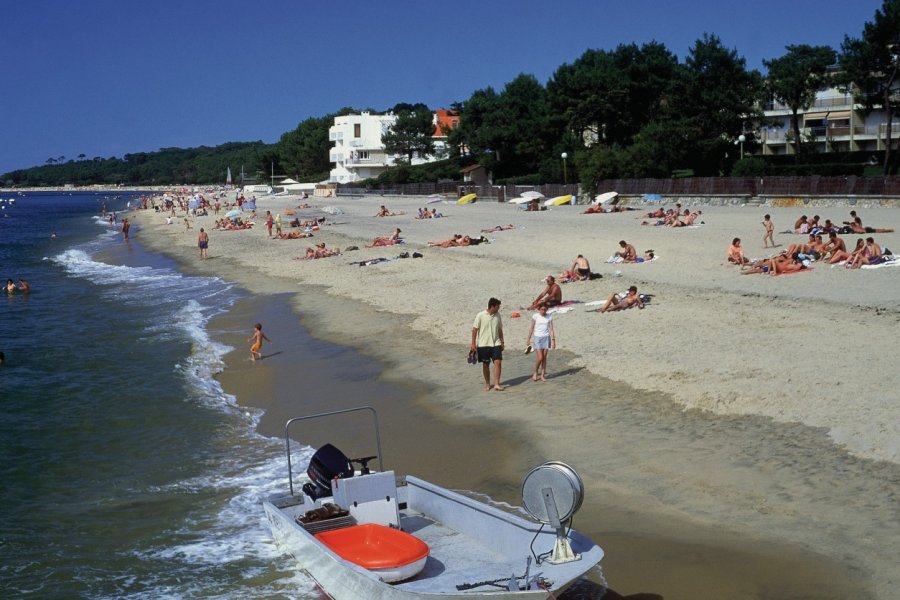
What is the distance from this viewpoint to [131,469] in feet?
38.5

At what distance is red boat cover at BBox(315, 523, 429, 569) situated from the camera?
7.40 meters

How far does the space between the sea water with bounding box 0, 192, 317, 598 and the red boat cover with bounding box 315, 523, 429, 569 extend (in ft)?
1.94

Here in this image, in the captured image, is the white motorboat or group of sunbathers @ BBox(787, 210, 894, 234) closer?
the white motorboat

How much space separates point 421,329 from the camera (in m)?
19.1

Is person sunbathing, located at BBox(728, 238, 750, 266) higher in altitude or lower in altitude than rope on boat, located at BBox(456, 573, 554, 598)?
higher

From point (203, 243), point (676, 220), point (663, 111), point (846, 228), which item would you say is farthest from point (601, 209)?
A: point (203, 243)

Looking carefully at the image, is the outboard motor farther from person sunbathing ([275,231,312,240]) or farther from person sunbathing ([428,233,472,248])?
person sunbathing ([275,231,312,240])

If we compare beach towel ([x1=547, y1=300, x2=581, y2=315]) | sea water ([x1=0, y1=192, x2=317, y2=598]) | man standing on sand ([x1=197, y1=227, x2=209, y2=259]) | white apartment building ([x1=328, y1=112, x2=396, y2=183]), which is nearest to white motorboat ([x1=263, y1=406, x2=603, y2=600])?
sea water ([x1=0, y1=192, x2=317, y2=598])

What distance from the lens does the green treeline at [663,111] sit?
168 feet

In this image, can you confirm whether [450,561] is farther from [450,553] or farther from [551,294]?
[551,294]

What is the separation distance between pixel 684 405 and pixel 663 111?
5042 centimetres

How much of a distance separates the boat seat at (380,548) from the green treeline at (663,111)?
45.8 metres

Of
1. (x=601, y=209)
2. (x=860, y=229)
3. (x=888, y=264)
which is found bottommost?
(x=888, y=264)

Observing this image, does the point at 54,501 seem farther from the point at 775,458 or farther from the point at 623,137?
the point at 623,137
